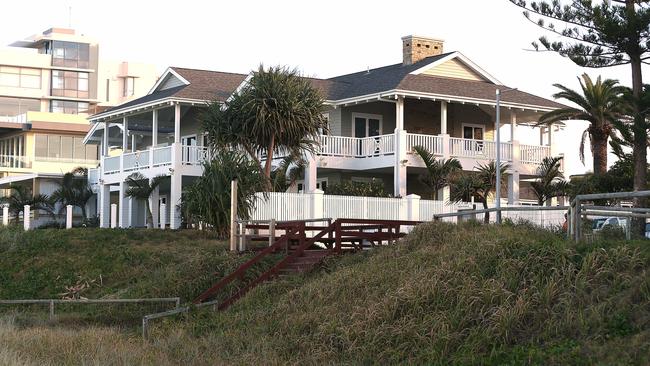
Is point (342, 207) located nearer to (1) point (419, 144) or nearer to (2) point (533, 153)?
(1) point (419, 144)

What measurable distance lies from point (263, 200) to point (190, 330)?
419 inches

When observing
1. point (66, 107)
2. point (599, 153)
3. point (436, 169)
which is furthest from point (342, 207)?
point (66, 107)

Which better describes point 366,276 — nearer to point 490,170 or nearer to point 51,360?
point 51,360

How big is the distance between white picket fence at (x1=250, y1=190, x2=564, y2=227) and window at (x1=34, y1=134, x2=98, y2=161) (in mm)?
44127

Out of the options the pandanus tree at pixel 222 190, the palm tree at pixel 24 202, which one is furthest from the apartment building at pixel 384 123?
the pandanus tree at pixel 222 190

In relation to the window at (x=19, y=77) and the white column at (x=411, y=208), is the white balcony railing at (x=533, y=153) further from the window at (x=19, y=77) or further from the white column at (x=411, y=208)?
the window at (x=19, y=77)

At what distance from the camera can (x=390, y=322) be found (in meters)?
16.7

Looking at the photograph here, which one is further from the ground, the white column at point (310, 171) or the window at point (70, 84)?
the window at point (70, 84)

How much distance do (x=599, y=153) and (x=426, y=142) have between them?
266 inches

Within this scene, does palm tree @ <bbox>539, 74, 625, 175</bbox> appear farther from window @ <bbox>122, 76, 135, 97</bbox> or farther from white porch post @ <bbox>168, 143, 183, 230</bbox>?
window @ <bbox>122, 76, 135, 97</bbox>

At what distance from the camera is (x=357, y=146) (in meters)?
39.4

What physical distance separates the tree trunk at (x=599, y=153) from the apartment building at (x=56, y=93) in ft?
141

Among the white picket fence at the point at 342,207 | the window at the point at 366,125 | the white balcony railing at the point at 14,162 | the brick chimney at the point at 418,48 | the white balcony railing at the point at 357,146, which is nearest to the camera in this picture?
the white picket fence at the point at 342,207

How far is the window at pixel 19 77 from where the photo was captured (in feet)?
297
